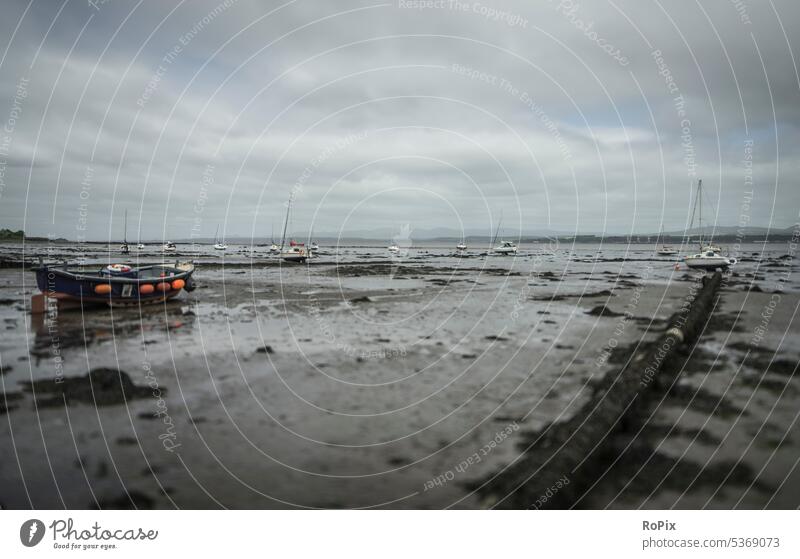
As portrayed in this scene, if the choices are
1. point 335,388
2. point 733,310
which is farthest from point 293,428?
point 733,310

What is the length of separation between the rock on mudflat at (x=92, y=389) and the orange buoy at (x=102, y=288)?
12221mm

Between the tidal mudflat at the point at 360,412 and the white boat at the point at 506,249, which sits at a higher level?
the white boat at the point at 506,249

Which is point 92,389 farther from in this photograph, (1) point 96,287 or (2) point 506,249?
(2) point 506,249

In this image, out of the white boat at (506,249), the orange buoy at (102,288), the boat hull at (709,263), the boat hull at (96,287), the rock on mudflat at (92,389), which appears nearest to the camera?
the rock on mudflat at (92,389)

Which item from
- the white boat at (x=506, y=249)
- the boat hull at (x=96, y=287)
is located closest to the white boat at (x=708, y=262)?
the white boat at (x=506, y=249)

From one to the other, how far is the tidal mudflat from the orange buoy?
111 inches

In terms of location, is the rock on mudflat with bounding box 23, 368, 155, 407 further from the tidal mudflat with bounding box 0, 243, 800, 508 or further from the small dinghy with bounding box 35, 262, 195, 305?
the small dinghy with bounding box 35, 262, 195, 305

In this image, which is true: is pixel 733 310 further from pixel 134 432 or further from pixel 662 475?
pixel 134 432

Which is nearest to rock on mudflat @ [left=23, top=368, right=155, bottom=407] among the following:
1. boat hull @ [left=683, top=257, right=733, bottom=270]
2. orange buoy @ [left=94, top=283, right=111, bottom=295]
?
orange buoy @ [left=94, top=283, right=111, bottom=295]

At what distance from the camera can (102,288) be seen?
20.7 m

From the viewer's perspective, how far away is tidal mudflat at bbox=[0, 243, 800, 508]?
569 centimetres

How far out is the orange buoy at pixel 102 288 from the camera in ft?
67.4

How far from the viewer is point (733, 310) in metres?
21.1

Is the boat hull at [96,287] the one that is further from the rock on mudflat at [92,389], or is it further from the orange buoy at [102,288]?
the rock on mudflat at [92,389]
